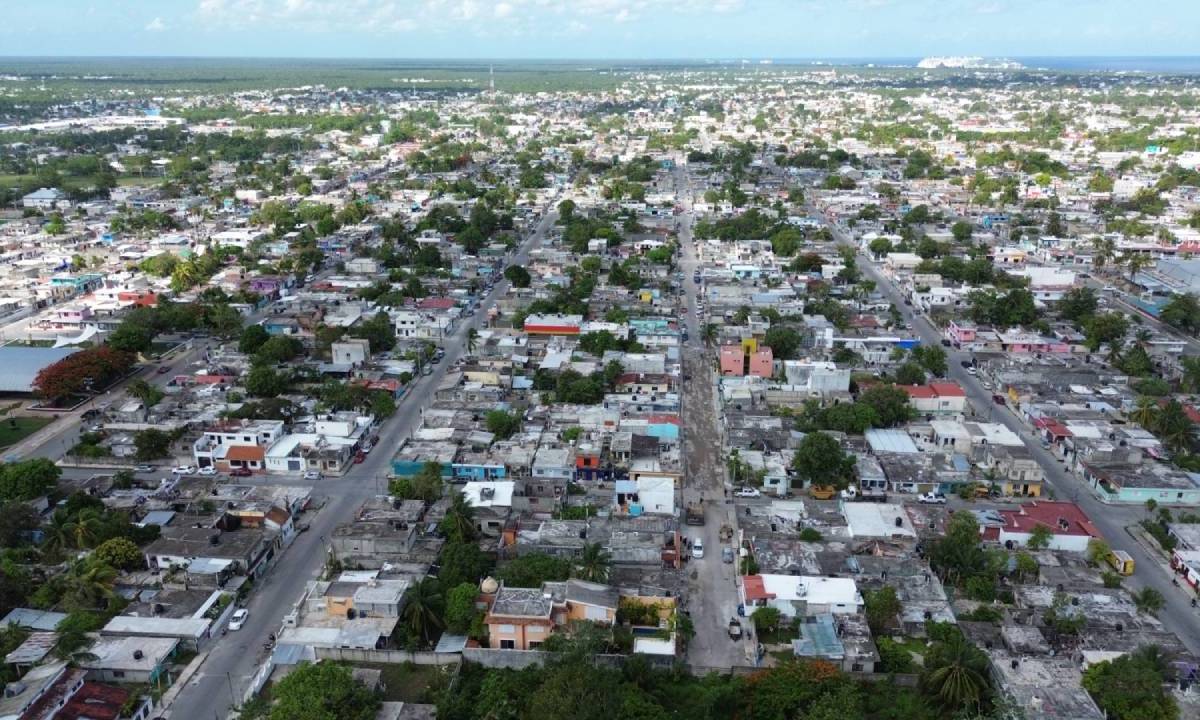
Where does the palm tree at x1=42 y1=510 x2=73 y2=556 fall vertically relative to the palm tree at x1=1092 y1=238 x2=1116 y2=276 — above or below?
below

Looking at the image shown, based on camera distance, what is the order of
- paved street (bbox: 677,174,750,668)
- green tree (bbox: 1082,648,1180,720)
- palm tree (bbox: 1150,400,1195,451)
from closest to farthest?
green tree (bbox: 1082,648,1180,720)
paved street (bbox: 677,174,750,668)
palm tree (bbox: 1150,400,1195,451)

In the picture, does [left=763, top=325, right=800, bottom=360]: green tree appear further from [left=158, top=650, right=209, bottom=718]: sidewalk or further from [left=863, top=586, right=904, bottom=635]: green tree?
[left=158, top=650, right=209, bottom=718]: sidewalk

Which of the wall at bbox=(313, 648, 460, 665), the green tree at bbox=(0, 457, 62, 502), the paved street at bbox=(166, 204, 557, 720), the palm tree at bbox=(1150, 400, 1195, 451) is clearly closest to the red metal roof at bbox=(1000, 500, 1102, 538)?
the palm tree at bbox=(1150, 400, 1195, 451)

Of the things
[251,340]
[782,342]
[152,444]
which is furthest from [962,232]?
[152,444]

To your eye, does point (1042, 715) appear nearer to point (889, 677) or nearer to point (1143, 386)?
point (889, 677)

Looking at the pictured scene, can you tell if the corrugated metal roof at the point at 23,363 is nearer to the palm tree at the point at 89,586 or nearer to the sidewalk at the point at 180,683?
the palm tree at the point at 89,586

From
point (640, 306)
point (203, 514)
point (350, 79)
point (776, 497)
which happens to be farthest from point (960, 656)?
point (350, 79)

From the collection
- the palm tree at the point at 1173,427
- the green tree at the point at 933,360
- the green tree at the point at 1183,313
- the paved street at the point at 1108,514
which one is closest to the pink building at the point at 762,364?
the green tree at the point at 933,360
